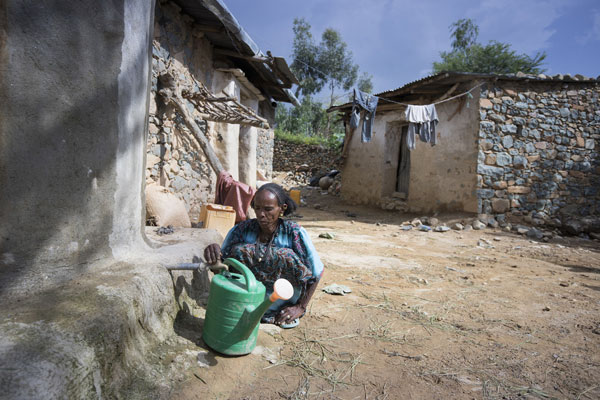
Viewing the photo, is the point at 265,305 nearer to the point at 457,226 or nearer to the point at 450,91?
the point at 457,226

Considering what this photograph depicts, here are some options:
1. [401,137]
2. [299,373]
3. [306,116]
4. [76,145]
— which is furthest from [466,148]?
[306,116]

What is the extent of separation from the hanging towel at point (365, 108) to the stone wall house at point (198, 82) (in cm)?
169

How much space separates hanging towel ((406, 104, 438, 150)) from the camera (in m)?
7.97

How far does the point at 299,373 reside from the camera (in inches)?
68.3

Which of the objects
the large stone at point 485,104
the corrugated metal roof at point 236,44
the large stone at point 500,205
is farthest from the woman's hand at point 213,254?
the large stone at point 485,104

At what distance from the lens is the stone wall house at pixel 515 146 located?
7793 millimetres

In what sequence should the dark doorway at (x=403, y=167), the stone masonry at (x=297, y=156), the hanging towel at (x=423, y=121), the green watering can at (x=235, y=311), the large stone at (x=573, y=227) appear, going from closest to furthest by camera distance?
the green watering can at (x=235, y=311) < the large stone at (x=573, y=227) < the hanging towel at (x=423, y=121) < the dark doorway at (x=403, y=167) < the stone masonry at (x=297, y=156)

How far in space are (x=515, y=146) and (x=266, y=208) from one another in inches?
315

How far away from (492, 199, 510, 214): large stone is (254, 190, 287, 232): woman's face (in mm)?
7339

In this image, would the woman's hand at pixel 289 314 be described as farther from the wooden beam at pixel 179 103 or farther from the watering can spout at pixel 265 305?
the wooden beam at pixel 179 103

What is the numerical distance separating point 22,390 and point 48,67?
47.6 inches

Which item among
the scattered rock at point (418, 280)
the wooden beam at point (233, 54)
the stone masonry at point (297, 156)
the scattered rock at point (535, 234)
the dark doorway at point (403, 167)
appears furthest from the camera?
the stone masonry at point (297, 156)

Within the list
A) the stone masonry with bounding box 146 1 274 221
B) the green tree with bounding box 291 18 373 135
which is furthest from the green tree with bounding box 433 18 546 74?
the stone masonry with bounding box 146 1 274 221

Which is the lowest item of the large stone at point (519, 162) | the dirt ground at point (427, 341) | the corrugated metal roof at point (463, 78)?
the dirt ground at point (427, 341)
